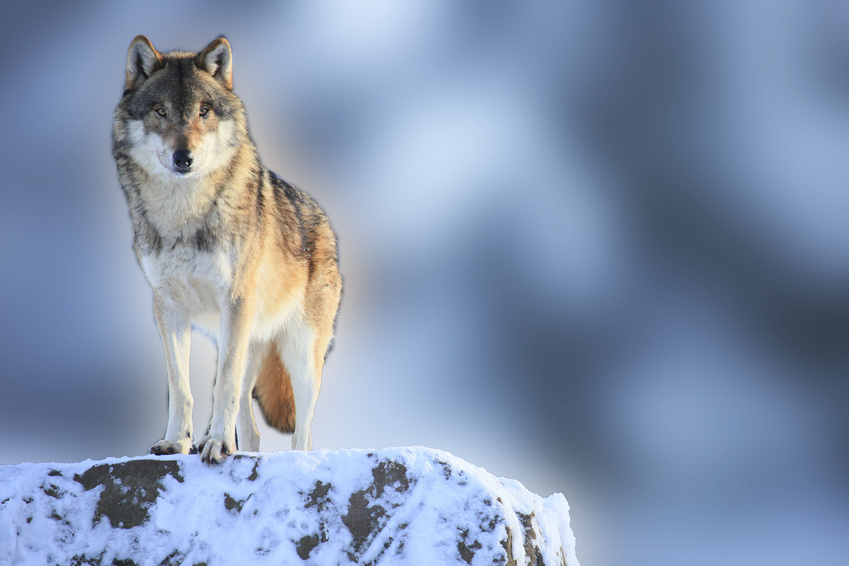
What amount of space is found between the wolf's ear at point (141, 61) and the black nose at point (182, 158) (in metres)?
0.76

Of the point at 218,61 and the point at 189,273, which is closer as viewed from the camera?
the point at 189,273

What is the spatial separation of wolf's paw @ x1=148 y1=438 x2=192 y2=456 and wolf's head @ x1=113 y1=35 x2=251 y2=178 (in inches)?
65.6

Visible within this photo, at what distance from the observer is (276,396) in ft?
21.1

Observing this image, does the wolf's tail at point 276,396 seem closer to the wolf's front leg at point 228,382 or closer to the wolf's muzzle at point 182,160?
the wolf's front leg at point 228,382

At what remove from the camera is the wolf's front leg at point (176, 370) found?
512 cm

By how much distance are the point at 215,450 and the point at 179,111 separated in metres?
2.10

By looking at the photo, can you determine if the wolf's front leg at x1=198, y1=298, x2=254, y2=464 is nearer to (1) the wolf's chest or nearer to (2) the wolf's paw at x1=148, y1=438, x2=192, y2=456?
(1) the wolf's chest

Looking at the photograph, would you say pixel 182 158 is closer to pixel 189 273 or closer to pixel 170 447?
pixel 189 273

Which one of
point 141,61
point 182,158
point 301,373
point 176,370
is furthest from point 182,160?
point 301,373

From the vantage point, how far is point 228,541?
446 cm

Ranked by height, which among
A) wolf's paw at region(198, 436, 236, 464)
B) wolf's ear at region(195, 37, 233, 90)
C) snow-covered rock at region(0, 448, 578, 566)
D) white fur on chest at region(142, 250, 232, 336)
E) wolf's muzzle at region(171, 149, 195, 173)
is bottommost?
snow-covered rock at region(0, 448, 578, 566)

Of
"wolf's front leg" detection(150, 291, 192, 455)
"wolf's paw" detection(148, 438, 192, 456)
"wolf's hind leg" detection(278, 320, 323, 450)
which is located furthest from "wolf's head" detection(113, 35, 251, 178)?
"wolf's paw" detection(148, 438, 192, 456)

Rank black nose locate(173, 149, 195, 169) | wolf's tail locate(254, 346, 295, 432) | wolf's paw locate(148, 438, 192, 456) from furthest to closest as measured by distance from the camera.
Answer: wolf's tail locate(254, 346, 295, 432), wolf's paw locate(148, 438, 192, 456), black nose locate(173, 149, 195, 169)

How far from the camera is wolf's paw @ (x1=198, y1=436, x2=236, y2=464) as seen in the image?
4719mm
